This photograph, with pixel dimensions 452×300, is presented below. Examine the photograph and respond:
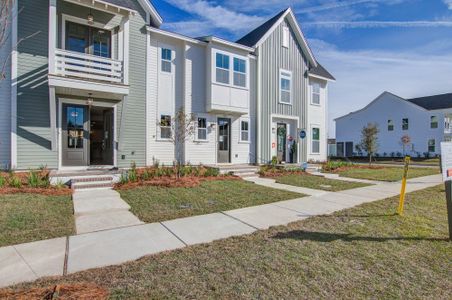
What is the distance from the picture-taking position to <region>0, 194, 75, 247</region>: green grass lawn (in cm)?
420

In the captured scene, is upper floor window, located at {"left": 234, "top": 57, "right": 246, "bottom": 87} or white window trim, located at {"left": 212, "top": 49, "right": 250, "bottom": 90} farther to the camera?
upper floor window, located at {"left": 234, "top": 57, "right": 246, "bottom": 87}

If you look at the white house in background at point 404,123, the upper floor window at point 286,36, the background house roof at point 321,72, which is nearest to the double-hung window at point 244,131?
the upper floor window at point 286,36

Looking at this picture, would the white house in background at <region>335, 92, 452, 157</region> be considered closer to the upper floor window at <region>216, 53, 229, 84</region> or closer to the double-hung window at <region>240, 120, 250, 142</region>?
the double-hung window at <region>240, 120, 250, 142</region>

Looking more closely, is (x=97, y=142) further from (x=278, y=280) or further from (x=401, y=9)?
(x=401, y=9)

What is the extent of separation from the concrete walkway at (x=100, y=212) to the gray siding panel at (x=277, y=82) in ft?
31.6

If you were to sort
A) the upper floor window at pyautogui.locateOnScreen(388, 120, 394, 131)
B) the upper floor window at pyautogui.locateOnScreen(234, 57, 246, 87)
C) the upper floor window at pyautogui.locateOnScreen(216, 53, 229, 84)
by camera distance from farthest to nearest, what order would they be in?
1. the upper floor window at pyautogui.locateOnScreen(388, 120, 394, 131)
2. the upper floor window at pyautogui.locateOnScreen(234, 57, 246, 87)
3. the upper floor window at pyautogui.locateOnScreen(216, 53, 229, 84)

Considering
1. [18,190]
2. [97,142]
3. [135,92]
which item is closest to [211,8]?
[135,92]

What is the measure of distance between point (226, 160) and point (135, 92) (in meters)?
5.79

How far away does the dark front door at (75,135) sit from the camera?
988 cm

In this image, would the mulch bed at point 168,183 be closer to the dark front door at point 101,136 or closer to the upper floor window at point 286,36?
the dark front door at point 101,136

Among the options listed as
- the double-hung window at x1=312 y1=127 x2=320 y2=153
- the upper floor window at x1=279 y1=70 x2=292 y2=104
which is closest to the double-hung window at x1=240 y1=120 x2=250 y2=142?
the upper floor window at x1=279 y1=70 x2=292 y2=104

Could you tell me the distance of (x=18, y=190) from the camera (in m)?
7.07

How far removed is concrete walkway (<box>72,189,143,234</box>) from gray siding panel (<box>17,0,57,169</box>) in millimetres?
2947

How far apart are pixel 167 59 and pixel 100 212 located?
876cm
